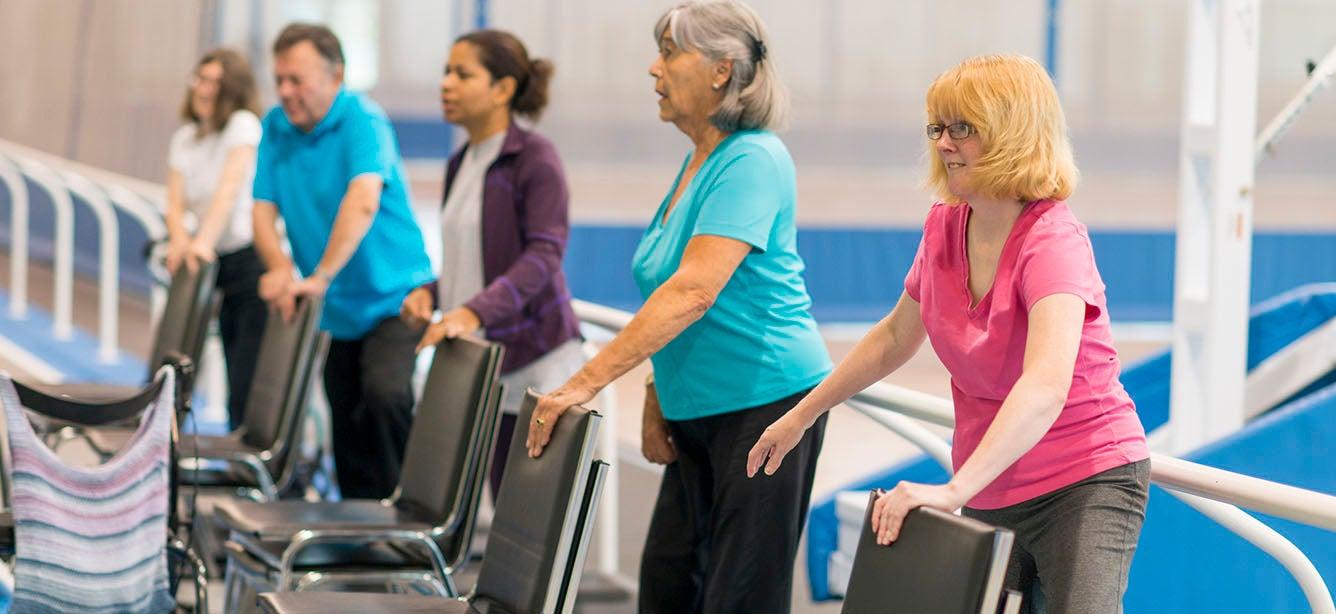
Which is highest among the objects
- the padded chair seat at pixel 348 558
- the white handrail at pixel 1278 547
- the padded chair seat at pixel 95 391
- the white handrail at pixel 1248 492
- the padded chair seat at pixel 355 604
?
the white handrail at pixel 1248 492

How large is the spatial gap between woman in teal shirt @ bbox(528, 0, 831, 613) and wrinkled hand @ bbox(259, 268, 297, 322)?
1.45m

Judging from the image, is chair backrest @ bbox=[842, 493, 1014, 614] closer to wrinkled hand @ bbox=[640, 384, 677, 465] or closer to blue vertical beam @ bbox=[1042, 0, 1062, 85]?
wrinkled hand @ bbox=[640, 384, 677, 465]

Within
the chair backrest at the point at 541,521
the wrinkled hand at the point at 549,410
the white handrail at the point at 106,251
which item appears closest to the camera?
the chair backrest at the point at 541,521

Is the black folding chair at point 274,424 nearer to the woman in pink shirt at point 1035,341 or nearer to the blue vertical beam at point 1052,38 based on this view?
the woman in pink shirt at point 1035,341

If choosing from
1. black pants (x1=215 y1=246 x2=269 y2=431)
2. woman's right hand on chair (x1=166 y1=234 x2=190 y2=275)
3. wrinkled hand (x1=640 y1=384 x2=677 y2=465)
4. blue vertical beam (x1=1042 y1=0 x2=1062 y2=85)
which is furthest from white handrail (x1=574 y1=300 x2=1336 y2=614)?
blue vertical beam (x1=1042 y1=0 x2=1062 y2=85)

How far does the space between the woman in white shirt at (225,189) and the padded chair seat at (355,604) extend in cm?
231

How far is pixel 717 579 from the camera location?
2566 millimetres

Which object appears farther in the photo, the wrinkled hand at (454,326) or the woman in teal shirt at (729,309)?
the wrinkled hand at (454,326)

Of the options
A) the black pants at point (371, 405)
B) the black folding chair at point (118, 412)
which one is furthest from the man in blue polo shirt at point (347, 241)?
the black folding chair at point (118, 412)

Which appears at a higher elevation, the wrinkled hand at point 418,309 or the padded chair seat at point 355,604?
the wrinkled hand at point 418,309

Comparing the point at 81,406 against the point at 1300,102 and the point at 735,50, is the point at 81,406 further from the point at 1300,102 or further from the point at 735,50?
the point at 1300,102

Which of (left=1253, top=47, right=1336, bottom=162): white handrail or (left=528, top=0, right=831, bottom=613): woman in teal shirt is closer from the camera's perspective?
(left=528, top=0, right=831, bottom=613): woman in teal shirt

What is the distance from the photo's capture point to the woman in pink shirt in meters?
1.81

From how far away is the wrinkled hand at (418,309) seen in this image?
3.50 metres
